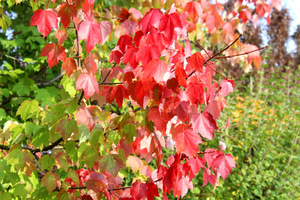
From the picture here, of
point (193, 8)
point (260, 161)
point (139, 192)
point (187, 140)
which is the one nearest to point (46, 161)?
point (139, 192)

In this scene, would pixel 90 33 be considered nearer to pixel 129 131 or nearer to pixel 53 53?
pixel 53 53

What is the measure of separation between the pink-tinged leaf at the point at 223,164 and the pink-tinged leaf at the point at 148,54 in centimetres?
65

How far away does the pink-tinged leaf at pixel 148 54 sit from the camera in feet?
4.57

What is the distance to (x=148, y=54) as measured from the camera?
1.40 m

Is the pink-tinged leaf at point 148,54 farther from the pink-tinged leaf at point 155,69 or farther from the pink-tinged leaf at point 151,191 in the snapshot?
the pink-tinged leaf at point 151,191

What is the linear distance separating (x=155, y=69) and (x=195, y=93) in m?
0.26

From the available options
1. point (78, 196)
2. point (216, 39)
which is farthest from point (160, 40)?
point (216, 39)

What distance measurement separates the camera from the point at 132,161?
2.48 m

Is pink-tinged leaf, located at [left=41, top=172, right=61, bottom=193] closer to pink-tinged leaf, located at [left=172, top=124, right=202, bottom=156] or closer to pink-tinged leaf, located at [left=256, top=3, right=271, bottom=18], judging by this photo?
pink-tinged leaf, located at [left=172, top=124, right=202, bottom=156]

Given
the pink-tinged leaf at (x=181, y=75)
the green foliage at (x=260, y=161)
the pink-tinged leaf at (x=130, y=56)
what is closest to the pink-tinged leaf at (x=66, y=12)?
the pink-tinged leaf at (x=130, y=56)

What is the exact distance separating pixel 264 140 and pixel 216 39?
1459mm

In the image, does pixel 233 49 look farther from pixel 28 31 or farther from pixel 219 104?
pixel 28 31

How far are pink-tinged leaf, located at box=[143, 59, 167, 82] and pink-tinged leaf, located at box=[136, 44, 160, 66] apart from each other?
0.19 feet

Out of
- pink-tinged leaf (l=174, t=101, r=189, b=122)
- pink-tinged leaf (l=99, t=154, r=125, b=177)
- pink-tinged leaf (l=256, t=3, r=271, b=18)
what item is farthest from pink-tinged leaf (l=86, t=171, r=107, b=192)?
pink-tinged leaf (l=256, t=3, r=271, b=18)
